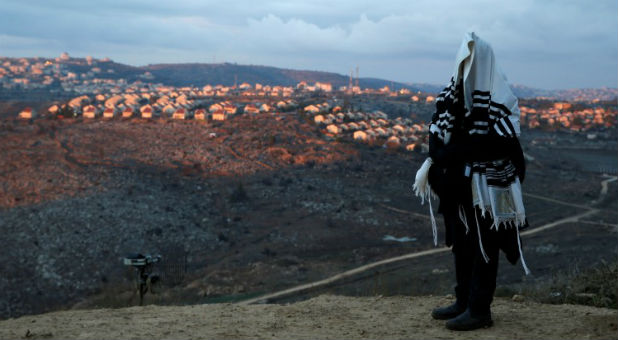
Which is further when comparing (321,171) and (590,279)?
(321,171)

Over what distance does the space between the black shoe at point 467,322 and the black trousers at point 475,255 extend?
0.13 ft

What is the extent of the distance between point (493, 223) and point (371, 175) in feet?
123

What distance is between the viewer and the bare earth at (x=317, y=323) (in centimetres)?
447

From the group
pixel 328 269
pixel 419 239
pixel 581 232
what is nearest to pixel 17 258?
pixel 328 269

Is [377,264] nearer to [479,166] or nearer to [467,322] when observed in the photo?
[467,322]

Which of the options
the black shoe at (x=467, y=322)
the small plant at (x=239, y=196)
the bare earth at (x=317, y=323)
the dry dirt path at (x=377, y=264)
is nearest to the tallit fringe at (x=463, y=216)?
the black shoe at (x=467, y=322)

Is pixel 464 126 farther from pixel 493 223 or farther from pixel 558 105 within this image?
pixel 558 105

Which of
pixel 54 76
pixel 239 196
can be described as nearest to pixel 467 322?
pixel 239 196

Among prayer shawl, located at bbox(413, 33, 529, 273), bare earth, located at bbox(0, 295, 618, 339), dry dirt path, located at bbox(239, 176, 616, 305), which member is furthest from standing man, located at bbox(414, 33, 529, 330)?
dry dirt path, located at bbox(239, 176, 616, 305)

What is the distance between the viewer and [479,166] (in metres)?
4.27

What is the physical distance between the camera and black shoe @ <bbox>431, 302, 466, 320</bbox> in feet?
15.6

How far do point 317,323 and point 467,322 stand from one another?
1327 mm

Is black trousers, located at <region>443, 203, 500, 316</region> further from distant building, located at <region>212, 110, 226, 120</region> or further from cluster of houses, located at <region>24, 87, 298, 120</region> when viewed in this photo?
distant building, located at <region>212, 110, 226, 120</region>

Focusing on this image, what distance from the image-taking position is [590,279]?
6848mm
